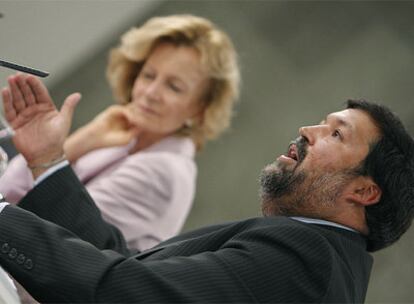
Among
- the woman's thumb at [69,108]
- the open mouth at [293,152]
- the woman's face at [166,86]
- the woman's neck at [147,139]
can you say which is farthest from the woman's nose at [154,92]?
the open mouth at [293,152]

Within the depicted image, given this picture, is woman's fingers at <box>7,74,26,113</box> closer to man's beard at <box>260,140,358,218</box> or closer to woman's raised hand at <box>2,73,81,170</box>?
woman's raised hand at <box>2,73,81,170</box>

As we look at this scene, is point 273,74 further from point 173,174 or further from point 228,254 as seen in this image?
point 228,254

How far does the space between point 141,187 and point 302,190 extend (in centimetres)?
66

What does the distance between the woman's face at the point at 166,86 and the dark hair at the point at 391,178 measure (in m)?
0.82

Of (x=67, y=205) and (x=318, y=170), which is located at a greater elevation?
(x=318, y=170)

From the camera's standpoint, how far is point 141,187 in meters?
1.96

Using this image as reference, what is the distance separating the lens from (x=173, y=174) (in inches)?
79.3

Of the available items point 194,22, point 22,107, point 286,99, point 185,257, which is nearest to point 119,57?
point 194,22

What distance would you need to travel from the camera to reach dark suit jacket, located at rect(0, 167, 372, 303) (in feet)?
3.76

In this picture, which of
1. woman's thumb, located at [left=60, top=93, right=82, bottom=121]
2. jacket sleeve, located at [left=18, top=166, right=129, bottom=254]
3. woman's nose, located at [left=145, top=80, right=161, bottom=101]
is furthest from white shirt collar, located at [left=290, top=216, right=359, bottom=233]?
woman's nose, located at [left=145, top=80, right=161, bottom=101]

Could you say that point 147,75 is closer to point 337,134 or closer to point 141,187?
point 141,187

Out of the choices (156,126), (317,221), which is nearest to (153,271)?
(317,221)

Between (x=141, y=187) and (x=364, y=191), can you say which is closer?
(x=364, y=191)

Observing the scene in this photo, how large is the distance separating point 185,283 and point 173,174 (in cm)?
86
